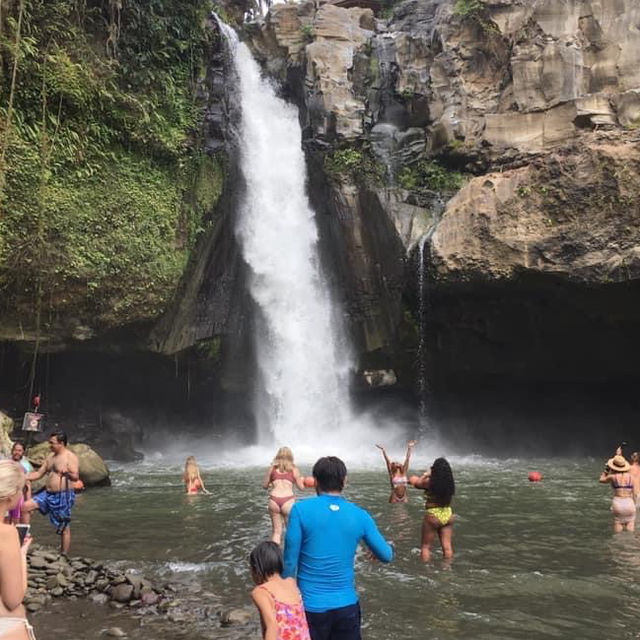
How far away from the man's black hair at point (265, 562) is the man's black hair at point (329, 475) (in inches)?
20.6

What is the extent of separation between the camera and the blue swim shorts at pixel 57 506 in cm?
791

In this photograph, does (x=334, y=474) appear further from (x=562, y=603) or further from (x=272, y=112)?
(x=272, y=112)

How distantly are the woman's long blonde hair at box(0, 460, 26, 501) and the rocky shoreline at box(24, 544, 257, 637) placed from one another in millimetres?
2807

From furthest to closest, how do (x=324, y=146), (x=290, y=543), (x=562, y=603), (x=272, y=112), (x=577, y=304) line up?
(x=272, y=112)
(x=324, y=146)
(x=577, y=304)
(x=562, y=603)
(x=290, y=543)

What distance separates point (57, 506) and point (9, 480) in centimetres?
537

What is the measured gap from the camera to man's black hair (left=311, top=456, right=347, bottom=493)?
3707 millimetres

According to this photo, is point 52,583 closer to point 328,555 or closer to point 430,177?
point 328,555

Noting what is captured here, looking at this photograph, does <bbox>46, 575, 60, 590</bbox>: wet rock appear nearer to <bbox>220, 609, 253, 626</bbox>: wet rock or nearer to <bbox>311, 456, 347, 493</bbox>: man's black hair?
<bbox>220, 609, 253, 626</bbox>: wet rock

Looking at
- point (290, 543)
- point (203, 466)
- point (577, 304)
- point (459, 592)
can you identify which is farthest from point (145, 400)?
point (290, 543)

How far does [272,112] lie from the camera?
2406cm

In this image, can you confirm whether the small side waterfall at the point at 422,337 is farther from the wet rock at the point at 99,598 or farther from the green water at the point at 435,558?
the wet rock at the point at 99,598

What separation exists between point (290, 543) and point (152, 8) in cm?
2129

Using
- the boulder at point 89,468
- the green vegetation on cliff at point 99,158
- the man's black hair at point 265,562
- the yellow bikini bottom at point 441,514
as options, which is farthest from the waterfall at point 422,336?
the man's black hair at point 265,562

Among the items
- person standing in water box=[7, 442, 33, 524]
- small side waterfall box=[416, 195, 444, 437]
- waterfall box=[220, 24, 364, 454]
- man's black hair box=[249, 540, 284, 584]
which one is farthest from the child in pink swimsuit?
waterfall box=[220, 24, 364, 454]
